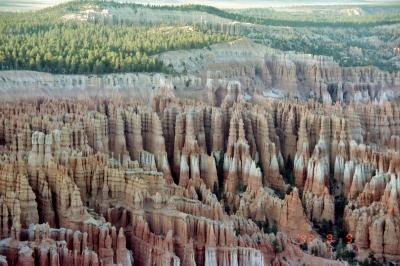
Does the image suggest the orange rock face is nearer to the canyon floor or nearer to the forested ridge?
the canyon floor

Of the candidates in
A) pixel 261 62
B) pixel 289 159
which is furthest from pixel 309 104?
pixel 261 62

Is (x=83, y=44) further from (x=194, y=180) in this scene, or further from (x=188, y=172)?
(x=194, y=180)

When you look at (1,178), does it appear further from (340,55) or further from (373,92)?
(340,55)

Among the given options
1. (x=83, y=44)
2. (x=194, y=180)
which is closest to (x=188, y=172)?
(x=194, y=180)

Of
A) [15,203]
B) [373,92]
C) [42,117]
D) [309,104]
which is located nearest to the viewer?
[15,203]

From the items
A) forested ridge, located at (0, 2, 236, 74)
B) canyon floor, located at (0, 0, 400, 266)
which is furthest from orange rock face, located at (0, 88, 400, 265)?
forested ridge, located at (0, 2, 236, 74)
